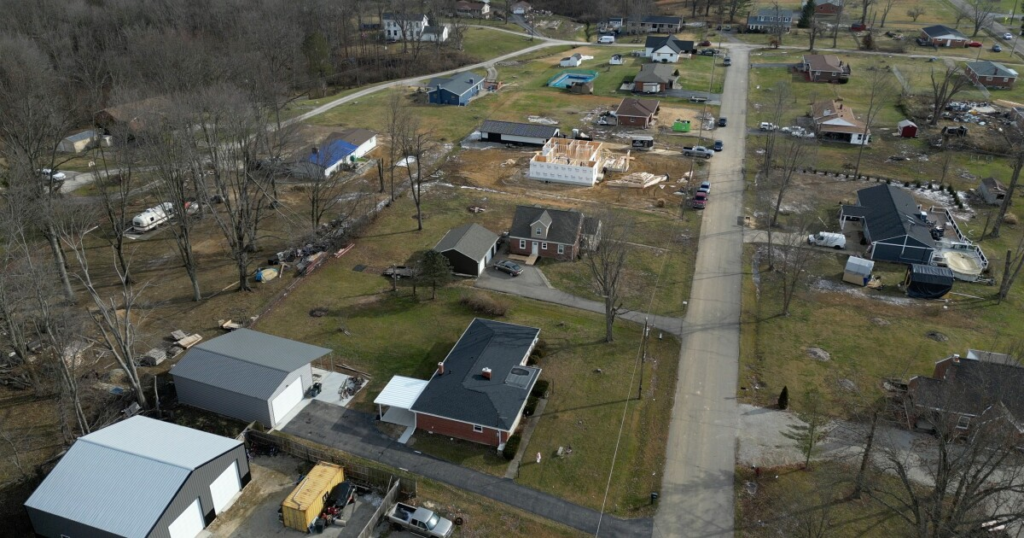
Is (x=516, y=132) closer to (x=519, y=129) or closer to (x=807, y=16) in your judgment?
(x=519, y=129)

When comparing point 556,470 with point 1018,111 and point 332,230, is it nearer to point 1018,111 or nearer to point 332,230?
point 332,230

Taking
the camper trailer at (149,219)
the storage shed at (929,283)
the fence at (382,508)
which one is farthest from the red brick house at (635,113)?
the fence at (382,508)

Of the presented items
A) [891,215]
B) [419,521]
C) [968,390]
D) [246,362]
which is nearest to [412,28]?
[891,215]

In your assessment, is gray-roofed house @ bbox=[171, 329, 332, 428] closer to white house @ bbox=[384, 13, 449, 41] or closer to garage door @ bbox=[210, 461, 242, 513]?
garage door @ bbox=[210, 461, 242, 513]

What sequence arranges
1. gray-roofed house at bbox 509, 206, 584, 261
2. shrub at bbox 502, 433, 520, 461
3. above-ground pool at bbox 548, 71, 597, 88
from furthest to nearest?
above-ground pool at bbox 548, 71, 597, 88, gray-roofed house at bbox 509, 206, 584, 261, shrub at bbox 502, 433, 520, 461

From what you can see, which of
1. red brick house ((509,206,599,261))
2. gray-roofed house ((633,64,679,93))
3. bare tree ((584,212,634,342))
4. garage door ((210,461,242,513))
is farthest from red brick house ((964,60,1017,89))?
garage door ((210,461,242,513))
